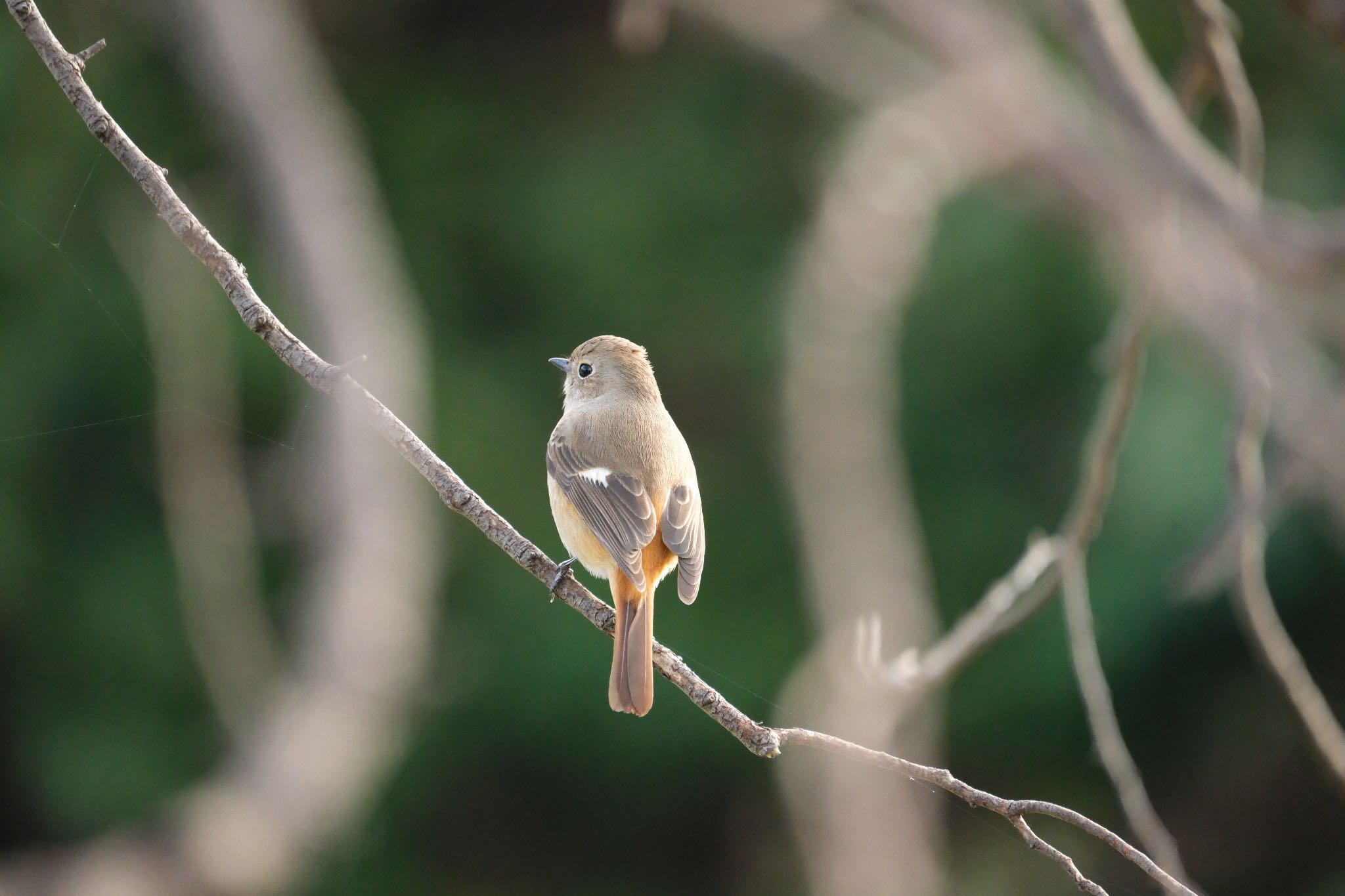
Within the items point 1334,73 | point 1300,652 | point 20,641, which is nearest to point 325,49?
point 20,641

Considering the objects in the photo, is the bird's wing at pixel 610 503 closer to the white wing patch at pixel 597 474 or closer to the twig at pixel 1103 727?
the white wing patch at pixel 597 474

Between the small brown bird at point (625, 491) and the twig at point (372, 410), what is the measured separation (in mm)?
661

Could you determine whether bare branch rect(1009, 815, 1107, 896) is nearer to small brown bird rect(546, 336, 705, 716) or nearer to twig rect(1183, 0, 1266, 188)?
small brown bird rect(546, 336, 705, 716)

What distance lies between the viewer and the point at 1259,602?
2.35 metres

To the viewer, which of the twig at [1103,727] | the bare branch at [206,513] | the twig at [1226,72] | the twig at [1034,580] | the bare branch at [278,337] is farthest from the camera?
the bare branch at [206,513]

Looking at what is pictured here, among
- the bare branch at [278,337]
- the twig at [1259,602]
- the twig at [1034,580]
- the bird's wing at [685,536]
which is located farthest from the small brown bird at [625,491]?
the twig at [1259,602]

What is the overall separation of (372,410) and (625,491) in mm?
1344

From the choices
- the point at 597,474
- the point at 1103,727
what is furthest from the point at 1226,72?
the point at 597,474

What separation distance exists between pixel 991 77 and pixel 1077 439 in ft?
7.22

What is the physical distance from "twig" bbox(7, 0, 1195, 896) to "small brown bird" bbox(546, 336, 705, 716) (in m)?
0.66

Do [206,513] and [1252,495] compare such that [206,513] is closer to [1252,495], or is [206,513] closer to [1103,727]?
[1103,727]

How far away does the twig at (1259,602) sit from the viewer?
85.8 inches

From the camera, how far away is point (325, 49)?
694 cm

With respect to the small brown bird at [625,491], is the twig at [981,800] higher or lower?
higher
